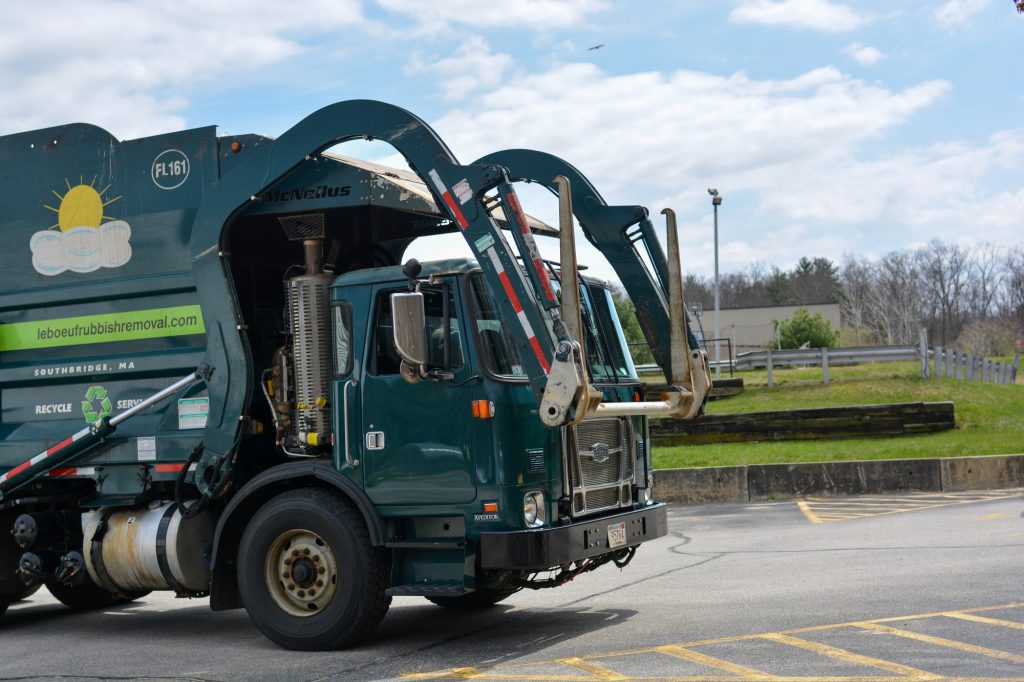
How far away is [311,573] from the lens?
7816 mm

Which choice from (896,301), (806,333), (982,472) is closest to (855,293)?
(896,301)

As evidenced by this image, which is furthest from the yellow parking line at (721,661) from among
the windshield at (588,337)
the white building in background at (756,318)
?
the white building in background at (756,318)

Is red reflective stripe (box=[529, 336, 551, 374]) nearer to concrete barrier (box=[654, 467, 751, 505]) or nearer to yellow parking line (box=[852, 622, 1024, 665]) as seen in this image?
yellow parking line (box=[852, 622, 1024, 665])

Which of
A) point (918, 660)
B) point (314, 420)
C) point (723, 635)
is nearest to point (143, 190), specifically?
point (314, 420)

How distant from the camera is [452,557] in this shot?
7516mm

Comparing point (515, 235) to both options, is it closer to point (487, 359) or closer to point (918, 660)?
point (487, 359)

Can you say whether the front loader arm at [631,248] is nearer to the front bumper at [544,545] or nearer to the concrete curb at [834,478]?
the front bumper at [544,545]

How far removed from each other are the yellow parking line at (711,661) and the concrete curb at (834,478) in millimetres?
9633

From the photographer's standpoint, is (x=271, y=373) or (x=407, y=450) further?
(x=271, y=373)

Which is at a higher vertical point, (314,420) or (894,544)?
(314,420)

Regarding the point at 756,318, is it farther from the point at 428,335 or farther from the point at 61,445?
the point at 428,335

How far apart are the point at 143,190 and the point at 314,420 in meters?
2.51

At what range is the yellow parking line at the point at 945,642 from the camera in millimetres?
6334

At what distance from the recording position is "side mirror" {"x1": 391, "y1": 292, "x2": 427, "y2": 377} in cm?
717
